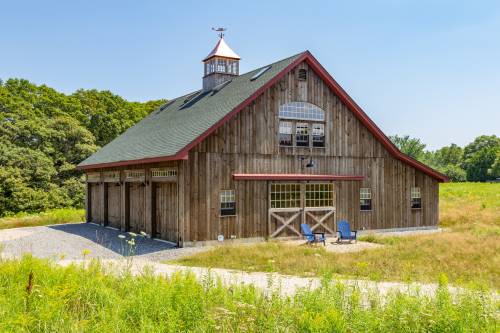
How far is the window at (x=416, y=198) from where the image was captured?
23.6 m

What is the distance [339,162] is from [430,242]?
6.13 metres

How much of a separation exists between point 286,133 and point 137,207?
733 centimetres

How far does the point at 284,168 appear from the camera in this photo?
20.0 metres

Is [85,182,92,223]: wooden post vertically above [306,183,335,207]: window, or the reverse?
[306,183,335,207]: window

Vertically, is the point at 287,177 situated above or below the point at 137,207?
above

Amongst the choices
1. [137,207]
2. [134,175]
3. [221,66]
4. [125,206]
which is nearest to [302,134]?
[134,175]

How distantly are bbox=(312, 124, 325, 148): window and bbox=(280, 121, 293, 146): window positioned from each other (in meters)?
1.28

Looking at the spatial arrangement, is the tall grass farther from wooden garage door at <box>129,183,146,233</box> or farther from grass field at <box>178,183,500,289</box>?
wooden garage door at <box>129,183,146,233</box>

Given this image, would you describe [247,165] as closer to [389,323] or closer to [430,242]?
[430,242]

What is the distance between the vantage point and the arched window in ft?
66.2

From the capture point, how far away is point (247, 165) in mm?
19047

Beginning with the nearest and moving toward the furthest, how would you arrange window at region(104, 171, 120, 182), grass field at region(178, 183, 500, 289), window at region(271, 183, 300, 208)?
grass field at region(178, 183, 500, 289)
window at region(271, 183, 300, 208)
window at region(104, 171, 120, 182)

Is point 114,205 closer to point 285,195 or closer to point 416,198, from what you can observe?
point 285,195

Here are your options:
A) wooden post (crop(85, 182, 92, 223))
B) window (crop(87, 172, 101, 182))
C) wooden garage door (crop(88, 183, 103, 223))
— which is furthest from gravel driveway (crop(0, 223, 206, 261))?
wooden post (crop(85, 182, 92, 223))
